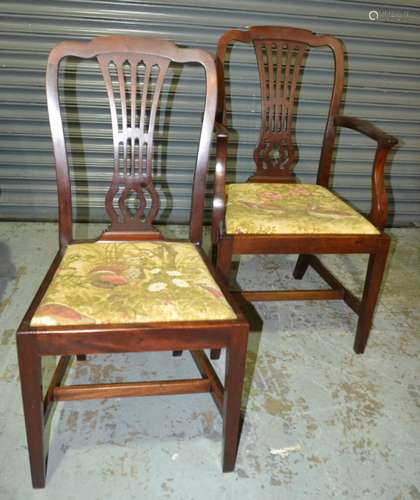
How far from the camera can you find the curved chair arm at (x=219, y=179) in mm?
1549

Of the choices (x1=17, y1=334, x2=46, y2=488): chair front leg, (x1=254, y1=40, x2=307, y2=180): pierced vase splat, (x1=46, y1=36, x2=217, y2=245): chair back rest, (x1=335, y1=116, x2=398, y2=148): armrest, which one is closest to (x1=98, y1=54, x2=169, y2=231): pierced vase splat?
(x1=46, y1=36, x2=217, y2=245): chair back rest

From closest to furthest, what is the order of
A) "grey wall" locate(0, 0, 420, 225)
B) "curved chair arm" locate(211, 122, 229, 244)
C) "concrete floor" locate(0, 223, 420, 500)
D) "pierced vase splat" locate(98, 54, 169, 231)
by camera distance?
"concrete floor" locate(0, 223, 420, 500)
"pierced vase splat" locate(98, 54, 169, 231)
"curved chair arm" locate(211, 122, 229, 244)
"grey wall" locate(0, 0, 420, 225)

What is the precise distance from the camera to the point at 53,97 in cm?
136

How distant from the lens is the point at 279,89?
1.98 meters

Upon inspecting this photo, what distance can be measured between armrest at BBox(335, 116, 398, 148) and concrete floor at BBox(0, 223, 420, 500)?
81cm

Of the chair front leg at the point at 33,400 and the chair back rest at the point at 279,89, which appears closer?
the chair front leg at the point at 33,400

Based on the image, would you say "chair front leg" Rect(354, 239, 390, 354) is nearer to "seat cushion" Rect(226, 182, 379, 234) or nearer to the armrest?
"seat cushion" Rect(226, 182, 379, 234)

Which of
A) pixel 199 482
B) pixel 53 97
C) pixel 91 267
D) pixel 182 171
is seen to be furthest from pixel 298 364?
pixel 182 171

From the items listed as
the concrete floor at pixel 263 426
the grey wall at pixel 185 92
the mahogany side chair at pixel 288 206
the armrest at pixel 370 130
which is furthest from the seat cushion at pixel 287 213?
the grey wall at pixel 185 92

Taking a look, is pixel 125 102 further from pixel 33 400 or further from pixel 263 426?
pixel 263 426

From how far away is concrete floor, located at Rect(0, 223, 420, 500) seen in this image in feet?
4.34

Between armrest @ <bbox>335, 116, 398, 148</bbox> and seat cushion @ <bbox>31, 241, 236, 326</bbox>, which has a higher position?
armrest @ <bbox>335, 116, 398, 148</bbox>

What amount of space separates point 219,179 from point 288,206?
0.36 m

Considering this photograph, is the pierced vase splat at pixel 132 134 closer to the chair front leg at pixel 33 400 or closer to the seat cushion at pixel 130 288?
the seat cushion at pixel 130 288
